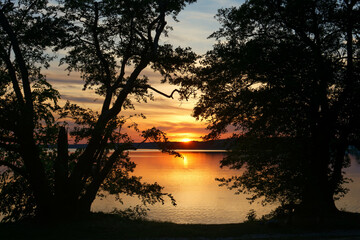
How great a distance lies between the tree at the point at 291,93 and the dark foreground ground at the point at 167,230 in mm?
1705

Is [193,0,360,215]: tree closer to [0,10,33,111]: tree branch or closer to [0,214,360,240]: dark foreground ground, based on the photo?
[0,214,360,240]: dark foreground ground

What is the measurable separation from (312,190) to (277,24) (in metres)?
10.0

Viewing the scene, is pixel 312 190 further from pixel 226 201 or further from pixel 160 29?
pixel 226 201

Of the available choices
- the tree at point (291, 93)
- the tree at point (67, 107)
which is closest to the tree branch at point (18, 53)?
the tree at point (67, 107)

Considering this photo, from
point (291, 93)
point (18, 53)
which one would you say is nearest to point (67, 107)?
point (18, 53)

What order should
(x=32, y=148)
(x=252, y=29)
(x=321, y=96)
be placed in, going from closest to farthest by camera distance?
1. (x=32, y=148)
2. (x=321, y=96)
3. (x=252, y=29)

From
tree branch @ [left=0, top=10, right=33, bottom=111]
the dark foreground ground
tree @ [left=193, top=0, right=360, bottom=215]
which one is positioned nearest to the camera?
the dark foreground ground

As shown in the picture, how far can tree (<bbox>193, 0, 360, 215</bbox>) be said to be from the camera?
19.1 m

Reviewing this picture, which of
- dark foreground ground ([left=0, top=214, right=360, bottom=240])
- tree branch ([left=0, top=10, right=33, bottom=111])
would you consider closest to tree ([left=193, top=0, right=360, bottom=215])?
dark foreground ground ([left=0, top=214, right=360, bottom=240])

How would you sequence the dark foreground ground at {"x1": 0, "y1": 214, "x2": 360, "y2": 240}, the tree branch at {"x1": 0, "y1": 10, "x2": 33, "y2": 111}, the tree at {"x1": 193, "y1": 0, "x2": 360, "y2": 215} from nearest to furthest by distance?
the dark foreground ground at {"x1": 0, "y1": 214, "x2": 360, "y2": 240} → the tree branch at {"x1": 0, "y1": 10, "x2": 33, "y2": 111} → the tree at {"x1": 193, "y1": 0, "x2": 360, "y2": 215}

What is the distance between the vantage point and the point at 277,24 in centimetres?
2194

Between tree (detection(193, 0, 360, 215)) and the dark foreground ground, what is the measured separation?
1705 mm

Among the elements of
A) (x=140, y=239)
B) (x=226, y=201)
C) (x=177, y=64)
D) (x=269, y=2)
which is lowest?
(x=226, y=201)

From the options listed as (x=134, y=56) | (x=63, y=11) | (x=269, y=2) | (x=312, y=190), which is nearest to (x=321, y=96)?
(x=312, y=190)
